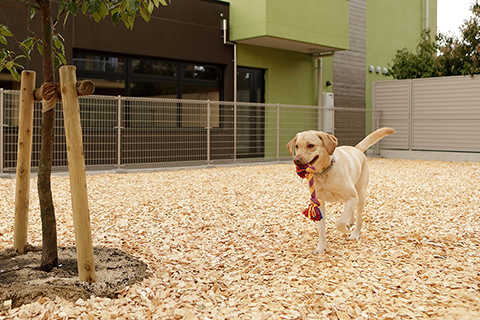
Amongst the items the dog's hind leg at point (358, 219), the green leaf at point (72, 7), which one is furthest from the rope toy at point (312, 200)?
the green leaf at point (72, 7)

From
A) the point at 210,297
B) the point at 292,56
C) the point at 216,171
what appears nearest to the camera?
the point at 210,297

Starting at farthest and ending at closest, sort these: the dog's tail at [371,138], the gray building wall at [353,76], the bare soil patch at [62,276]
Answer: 1. the gray building wall at [353,76]
2. the dog's tail at [371,138]
3. the bare soil patch at [62,276]

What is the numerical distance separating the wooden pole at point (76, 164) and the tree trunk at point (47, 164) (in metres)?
0.35

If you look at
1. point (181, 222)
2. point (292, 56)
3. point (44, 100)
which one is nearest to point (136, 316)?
point (44, 100)

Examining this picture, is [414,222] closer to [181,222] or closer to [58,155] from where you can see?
[181,222]

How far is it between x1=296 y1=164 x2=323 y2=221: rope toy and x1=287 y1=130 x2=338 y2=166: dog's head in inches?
2.4

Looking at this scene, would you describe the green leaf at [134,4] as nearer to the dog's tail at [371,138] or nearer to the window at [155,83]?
the dog's tail at [371,138]

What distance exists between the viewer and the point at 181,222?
5469 mm

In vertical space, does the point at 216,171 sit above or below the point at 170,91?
below

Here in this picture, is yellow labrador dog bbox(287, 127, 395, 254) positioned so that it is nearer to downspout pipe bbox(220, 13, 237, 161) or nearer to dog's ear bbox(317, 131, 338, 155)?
dog's ear bbox(317, 131, 338, 155)

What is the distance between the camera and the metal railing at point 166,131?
32.4ft

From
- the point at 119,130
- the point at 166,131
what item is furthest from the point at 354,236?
the point at 166,131

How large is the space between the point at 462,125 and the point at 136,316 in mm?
14323

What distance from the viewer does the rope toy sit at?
12.9ft
